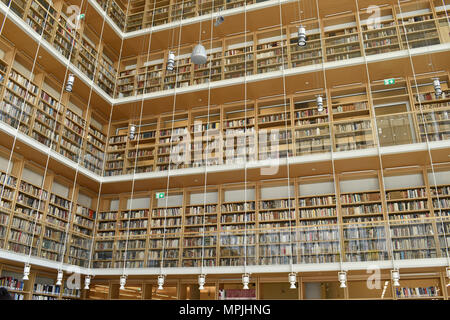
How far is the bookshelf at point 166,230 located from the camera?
718 centimetres

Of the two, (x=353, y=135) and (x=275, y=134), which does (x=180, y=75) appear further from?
(x=353, y=135)

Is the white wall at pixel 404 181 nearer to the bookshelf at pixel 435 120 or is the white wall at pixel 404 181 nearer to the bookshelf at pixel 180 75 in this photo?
the bookshelf at pixel 435 120

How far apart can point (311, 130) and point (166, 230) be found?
12.1 feet

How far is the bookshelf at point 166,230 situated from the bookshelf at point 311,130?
2.90 m

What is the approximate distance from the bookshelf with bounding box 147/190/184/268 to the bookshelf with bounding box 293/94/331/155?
2904mm

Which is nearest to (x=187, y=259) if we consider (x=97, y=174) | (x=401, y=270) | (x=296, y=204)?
(x=296, y=204)

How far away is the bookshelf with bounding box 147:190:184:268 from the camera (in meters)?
7.18

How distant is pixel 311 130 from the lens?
7.34 metres

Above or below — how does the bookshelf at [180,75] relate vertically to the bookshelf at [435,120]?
above

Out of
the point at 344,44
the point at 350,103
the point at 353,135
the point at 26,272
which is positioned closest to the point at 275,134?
the point at 353,135

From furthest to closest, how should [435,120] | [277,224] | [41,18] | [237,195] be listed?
1. [237,195]
2. [277,224]
3. [41,18]
4. [435,120]

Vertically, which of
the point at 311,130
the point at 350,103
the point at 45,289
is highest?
the point at 350,103

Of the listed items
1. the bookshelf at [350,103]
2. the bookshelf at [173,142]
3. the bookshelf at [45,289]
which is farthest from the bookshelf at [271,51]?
the bookshelf at [45,289]

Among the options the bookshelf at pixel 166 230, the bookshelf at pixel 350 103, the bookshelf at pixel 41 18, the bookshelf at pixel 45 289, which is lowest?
the bookshelf at pixel 45 289
